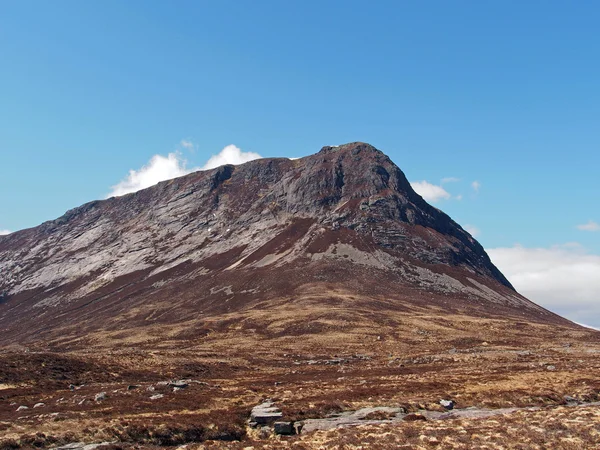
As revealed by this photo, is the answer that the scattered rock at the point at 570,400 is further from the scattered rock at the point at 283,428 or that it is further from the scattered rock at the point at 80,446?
the scattered rock at the point at 80,446

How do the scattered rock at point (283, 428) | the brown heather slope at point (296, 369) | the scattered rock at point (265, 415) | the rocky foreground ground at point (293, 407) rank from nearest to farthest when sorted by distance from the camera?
the rocky foreground ground at point (293, 407), the brown heather slope at point (296, 369), the scattered rock at point (283, 428), the scattered rock at point (265, 415)

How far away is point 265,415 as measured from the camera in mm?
30938

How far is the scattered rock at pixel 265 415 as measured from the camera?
3077 centimetres

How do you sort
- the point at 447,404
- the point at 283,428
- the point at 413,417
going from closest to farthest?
Result: 1. the point at 283,428
2. the point at 413,417
3. the point at 447,404

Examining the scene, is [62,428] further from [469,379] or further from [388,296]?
[388,296]

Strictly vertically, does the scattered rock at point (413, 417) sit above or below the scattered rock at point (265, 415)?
above

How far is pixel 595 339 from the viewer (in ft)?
387

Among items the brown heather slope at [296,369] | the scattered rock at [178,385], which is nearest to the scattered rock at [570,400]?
the brown heather slope at [296,369]

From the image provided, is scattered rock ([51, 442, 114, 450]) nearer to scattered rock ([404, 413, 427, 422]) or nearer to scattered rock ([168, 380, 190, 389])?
scattered rock ([404, 413, 427, 422])

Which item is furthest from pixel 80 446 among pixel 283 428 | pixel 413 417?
pixel 413 417

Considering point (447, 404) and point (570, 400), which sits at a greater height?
point (570, 400)

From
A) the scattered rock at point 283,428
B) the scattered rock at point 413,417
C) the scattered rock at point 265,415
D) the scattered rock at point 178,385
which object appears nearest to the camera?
the scattered rock at point 283,428

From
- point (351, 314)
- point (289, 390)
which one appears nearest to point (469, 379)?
point (289, 390)

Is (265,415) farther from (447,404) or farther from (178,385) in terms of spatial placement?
(178,385)
